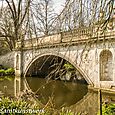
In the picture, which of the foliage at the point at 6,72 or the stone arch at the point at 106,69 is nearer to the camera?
the stone arch at the point at 106,69

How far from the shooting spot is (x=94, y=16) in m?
1.93

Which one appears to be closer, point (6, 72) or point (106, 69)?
point (106, 69)

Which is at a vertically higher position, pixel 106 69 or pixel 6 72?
pixel 106 69

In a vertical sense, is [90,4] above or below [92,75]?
above

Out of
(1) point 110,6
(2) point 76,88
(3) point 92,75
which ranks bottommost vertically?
(2) point 76,88

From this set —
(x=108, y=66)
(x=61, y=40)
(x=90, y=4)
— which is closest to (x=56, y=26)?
(x=90, y=4)

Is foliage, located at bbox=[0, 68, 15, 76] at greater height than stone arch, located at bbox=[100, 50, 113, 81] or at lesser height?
lesser

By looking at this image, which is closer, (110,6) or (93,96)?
(110,6)

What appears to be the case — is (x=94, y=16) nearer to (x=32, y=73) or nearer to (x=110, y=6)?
(x=110, y=6)

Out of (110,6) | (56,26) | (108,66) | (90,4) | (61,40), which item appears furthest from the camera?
(61,40)

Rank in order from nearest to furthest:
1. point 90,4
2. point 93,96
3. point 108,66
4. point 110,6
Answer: point 110,6 < point 90,4 < point 93,96 < point 108,66

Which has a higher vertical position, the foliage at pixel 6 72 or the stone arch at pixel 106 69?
the stone arch at pixel 106 69

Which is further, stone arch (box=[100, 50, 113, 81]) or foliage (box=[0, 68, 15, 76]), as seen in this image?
foliage (box=[0, 68, 15, 76])

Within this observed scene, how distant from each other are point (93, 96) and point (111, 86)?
3.16 feet
